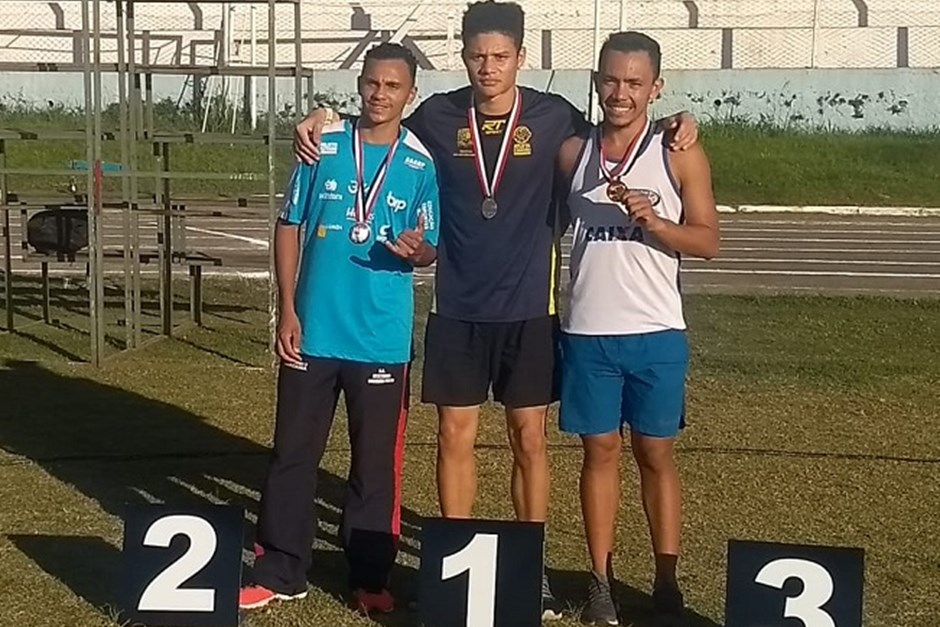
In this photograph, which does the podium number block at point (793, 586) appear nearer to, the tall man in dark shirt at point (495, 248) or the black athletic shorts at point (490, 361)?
the tall man in dark shirt at point (495, 248)

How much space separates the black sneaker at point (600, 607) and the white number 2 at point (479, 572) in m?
0.51

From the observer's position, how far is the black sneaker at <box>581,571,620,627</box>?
5.30 m

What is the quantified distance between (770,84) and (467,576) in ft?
100

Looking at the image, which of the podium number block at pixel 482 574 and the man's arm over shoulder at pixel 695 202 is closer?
the podium number block at pixel 482 574

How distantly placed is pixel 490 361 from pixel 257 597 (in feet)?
3.63

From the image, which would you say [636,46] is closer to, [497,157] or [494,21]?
[494,21]

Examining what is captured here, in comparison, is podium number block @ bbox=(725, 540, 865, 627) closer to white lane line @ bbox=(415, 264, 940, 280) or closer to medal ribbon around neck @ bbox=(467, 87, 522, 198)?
medal ribbon around neck @ bbox=(467, 87, 522, 198)

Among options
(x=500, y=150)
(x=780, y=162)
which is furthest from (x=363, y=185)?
(x=780, y=162)

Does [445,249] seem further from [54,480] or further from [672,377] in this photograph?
[54,480]

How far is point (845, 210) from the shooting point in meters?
28.6

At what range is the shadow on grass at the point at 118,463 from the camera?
5.98 meters

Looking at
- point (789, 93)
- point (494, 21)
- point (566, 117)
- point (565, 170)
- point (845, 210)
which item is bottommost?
point (845, 210)

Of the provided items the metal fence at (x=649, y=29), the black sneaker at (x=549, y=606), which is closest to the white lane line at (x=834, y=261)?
the black sneaker at (x=549, y=606)

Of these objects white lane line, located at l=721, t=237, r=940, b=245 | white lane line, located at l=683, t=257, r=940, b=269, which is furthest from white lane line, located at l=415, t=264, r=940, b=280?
white lane line, located at l=721, t=237, r=940, b=245
